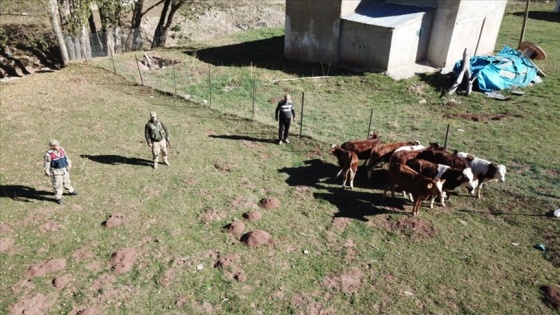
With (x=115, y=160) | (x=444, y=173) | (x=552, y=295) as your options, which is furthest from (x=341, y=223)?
(x=115, y=160)

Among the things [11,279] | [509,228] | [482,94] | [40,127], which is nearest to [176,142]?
[40,127]

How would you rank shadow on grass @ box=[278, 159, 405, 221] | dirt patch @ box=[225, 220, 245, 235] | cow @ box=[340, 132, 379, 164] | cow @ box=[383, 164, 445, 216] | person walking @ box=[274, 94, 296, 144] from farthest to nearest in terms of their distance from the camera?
person walking @ box=[274, 94, 296, 144] → cow @ box=[340, 132, 379, 164] → shadow on grass @ box=[278, 159, 405, 221] → cow @ box=[383, 164, 445, 216] → dirt patch @ box=[225, 220, 245, 235]

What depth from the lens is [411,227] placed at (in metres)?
10.7

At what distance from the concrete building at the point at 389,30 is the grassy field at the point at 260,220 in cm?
442

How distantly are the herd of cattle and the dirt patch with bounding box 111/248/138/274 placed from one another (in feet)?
20.0

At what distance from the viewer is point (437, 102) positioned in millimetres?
19875

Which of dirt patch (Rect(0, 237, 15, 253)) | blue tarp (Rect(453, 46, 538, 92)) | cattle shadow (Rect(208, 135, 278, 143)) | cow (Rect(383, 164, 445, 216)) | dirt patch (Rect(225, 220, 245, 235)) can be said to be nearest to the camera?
dirt patch (Rect(0, 237, 15, 253))

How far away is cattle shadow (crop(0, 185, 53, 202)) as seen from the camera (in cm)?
1194

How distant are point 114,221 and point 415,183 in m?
7.68

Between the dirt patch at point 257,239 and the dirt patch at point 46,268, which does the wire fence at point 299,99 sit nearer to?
the dirt patch at point 257,239

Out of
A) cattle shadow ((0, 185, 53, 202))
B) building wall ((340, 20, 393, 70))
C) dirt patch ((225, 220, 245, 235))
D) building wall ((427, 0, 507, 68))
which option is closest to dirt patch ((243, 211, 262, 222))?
dirt patch ((225, 220, 245, 235))

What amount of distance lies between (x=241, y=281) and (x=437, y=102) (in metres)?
14.4

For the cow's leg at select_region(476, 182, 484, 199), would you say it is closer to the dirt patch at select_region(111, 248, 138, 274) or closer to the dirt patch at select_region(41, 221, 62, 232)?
the dirt patch at select_region(111, 248, 138, 274)

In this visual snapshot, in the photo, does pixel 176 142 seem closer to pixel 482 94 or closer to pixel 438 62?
pixel 482 94
